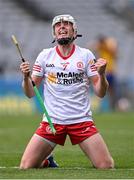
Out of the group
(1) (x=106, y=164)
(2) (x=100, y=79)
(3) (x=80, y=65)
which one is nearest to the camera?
(2) (x=100, y=79)

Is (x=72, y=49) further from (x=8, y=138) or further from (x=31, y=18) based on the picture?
(x=31, y=18)

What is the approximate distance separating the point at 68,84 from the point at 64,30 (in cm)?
64

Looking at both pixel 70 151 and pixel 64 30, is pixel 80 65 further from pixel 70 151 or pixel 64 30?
pixel 70 151

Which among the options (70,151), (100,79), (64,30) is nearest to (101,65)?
(100,79)

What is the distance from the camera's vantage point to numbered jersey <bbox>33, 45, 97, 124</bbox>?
966 centimetres

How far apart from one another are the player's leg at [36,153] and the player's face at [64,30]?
1.24 m

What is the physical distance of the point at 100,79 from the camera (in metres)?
9.45

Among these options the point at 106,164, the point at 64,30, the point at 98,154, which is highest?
the point at 64,30

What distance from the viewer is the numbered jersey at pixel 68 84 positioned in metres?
9.66

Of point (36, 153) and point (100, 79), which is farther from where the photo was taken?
point (36, 153)

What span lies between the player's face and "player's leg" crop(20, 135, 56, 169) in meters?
1.24

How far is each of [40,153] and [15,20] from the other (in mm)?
21776

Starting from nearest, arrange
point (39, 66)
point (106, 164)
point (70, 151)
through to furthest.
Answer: point (106, 164) < point (39, 66) < point (70, 151)

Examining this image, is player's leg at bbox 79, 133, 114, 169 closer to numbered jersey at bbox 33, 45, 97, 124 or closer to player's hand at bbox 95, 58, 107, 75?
numbered jersey at bbox 33, 45, 97, 124
